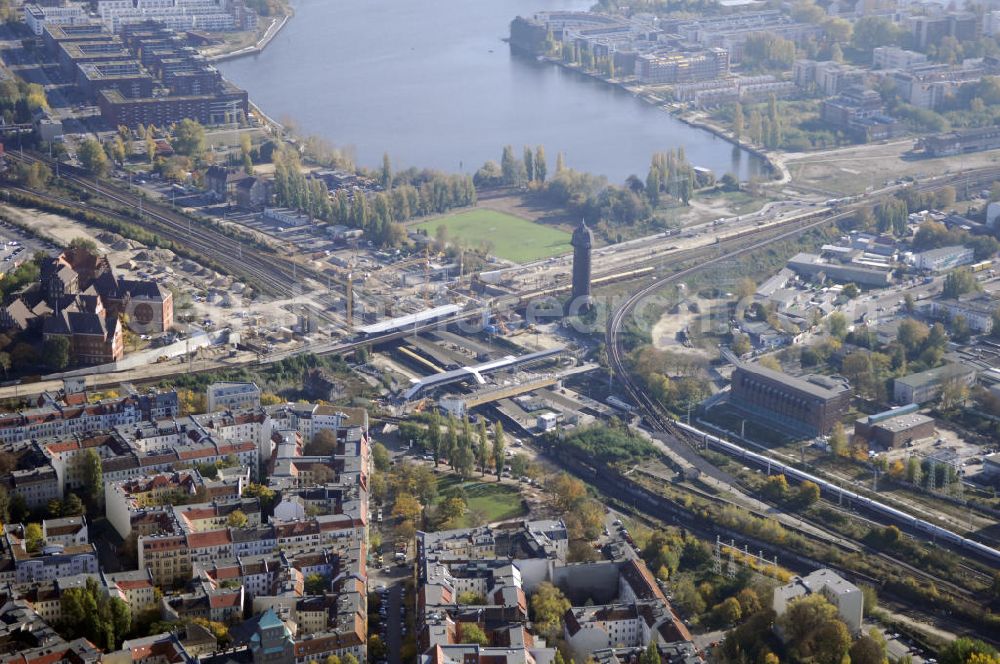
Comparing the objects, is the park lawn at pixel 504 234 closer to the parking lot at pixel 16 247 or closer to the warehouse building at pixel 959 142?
the parking lot at pixel 16 247

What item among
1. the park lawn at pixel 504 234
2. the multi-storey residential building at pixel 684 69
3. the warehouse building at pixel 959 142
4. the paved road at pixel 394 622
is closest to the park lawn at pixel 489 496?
the paved road at pixel 394 622

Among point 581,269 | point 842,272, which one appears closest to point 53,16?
point 581,269

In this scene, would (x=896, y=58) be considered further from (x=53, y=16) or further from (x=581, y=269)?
(x=53, y=16)

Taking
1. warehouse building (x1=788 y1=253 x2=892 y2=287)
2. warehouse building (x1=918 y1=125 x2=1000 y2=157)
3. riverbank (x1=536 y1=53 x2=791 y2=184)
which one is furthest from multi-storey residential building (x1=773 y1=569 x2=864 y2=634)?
warehouse building (x1=918 y1=125 x2=1000 y2=157)

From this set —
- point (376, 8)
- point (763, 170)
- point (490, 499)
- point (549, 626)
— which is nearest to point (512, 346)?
point (490, 499)

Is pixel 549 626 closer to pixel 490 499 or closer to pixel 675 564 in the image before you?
pixel 675 564

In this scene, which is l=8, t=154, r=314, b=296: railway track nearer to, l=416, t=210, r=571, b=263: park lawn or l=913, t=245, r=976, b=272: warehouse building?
l=416, t=210, r=571, b=263: park lawn
